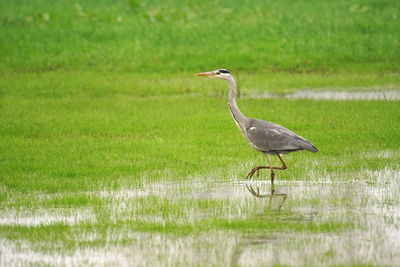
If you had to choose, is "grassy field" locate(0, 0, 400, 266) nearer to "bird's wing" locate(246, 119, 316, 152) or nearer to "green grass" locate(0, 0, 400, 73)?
"green grass" locate(0, 0, 400, 73)

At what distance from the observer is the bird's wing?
10.2 m

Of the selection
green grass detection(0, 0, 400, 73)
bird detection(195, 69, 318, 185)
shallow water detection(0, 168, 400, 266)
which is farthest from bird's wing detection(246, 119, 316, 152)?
green grass detection(0, 0, 400, 73)

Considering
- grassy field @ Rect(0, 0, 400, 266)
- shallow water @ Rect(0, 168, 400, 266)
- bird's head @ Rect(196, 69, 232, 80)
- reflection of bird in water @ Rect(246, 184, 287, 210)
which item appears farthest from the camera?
bird's head @ Rect(196, 69, 232, 80)

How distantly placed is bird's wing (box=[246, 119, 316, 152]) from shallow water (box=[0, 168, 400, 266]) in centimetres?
45

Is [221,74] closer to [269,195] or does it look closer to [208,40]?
[269,195]

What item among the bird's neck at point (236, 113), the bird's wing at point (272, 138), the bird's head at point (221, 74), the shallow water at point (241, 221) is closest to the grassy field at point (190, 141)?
the shallow water at point (241, 221)

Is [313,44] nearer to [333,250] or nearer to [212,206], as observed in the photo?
[212,206]

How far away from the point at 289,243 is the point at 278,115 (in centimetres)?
733

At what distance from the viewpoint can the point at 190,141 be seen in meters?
12.9

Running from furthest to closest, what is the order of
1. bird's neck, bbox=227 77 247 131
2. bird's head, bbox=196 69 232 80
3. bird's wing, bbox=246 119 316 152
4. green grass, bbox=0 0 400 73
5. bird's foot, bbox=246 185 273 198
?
1. green grass, bbox=0 0 400 73
2. bird's head, bbox=196 69 232 80
3. bird's neck, bbox=227 77 247 131
4. bird's wing, bbox=246 119 316 152
5. bird's foot, bbox=246 185 273 198

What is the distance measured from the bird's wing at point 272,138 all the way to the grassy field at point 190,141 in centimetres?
47

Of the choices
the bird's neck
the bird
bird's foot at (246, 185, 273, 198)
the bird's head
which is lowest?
bird's foot at (246, 185, 273, 198)

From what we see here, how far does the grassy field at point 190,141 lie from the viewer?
308 inches

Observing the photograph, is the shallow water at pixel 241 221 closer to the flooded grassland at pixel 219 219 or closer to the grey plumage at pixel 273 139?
the flooded grassland at pixel 219 219
